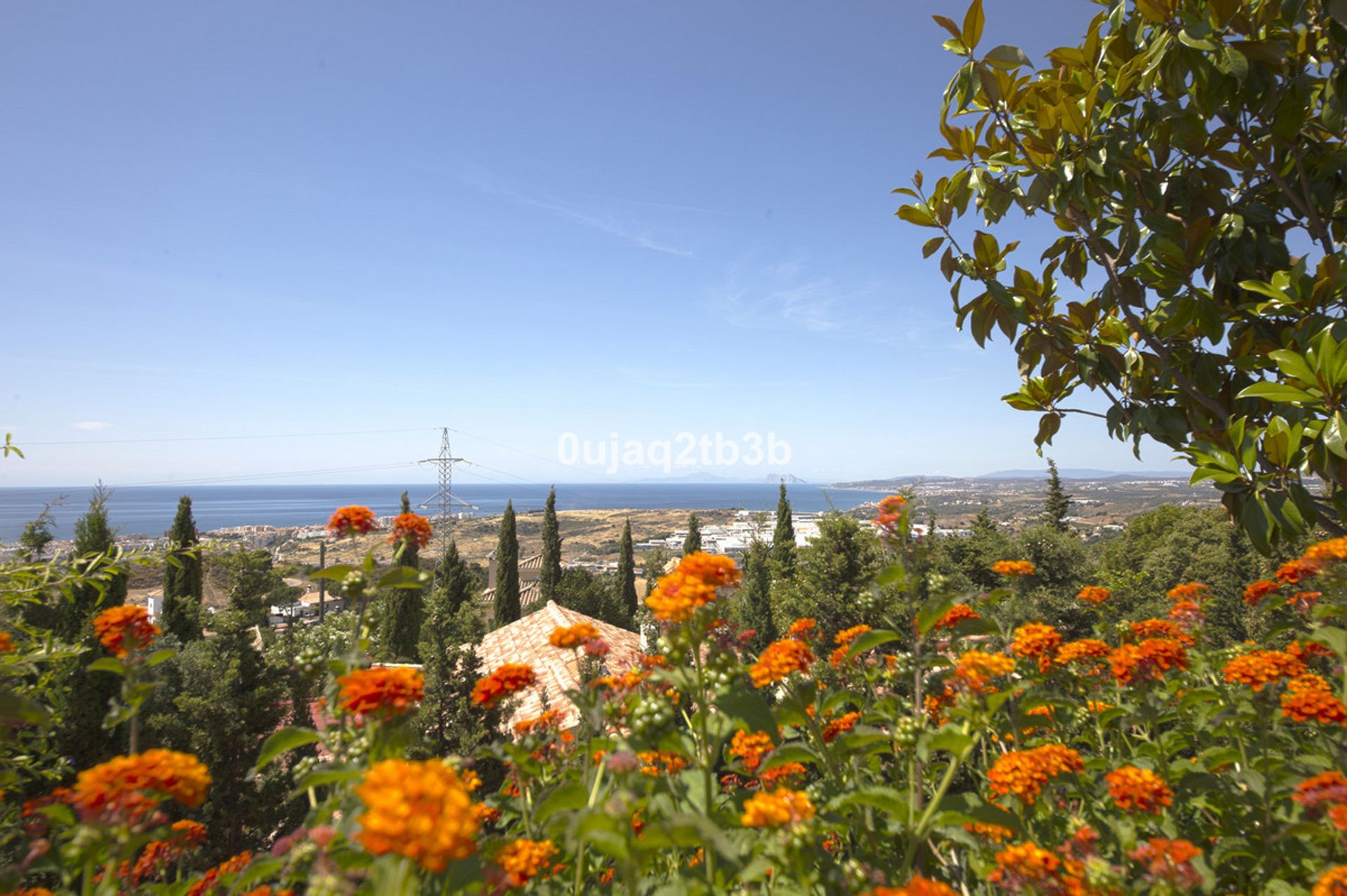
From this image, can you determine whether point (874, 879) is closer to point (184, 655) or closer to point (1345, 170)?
point (1345, 170)

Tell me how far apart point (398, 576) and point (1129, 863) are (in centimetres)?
211

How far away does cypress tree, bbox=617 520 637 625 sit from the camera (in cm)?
2575

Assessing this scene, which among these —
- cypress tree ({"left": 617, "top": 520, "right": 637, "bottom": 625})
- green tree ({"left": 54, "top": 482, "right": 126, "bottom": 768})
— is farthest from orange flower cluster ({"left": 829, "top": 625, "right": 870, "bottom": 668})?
cypress tree ({"left": 617, "top": 520, "right": 637, "bottom": 625})

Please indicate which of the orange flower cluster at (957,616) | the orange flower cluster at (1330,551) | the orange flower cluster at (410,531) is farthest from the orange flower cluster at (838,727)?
the orange flower cluster at (1330,551)

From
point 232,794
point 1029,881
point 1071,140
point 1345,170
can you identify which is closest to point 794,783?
point 1029,881

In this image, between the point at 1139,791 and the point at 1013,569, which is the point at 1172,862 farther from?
the point at 1013,569

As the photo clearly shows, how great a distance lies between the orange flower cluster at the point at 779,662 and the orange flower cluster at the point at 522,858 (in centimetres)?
76

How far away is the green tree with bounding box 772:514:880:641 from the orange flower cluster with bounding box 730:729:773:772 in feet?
31.3

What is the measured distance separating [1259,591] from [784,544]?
710 inches

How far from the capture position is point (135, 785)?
3.51 feet

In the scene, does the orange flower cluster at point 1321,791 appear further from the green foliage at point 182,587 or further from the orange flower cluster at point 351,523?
the green foliage at point 182,587

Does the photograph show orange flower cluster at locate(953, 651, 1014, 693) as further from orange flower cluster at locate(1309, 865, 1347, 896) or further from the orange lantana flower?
the orange lantana flower

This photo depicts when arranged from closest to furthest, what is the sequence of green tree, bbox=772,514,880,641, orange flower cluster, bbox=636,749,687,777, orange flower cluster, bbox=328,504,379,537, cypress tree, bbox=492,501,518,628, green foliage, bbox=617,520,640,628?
1. orange flower cluster, bbox=636,749,687,777
2. orange flower cluster, bbox=328,504,379,537
3. green tree, bbox=772,514,880,641
4. cypress tree, bbox=492,501,518,628
5. green foliage, bbox=617,520,640,628

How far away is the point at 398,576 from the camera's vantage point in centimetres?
152
